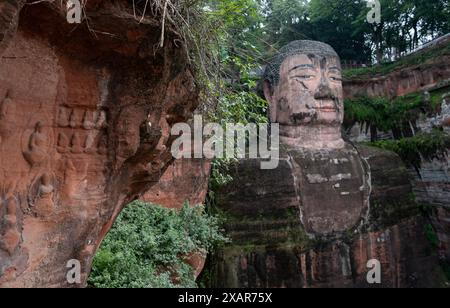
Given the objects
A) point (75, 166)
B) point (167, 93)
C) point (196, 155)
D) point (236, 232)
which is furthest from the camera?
point (236, 232)

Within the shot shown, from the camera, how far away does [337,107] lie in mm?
8891

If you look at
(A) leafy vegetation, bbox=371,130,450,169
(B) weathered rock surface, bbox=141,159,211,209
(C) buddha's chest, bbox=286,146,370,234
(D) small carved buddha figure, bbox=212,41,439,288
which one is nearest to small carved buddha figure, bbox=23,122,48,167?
(B) weathered rock surface, bbox=141,159,211,209

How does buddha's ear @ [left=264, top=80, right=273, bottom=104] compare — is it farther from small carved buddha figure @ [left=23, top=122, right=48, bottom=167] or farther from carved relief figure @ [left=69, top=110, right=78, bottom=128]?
small carved buddha figure @ [left=23, top=122, right=48, bottom=167]

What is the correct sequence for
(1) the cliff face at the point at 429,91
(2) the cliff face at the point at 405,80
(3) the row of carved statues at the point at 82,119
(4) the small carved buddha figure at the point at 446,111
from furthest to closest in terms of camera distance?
(2) the cliff face at the point at 405,80 < (4) the small carved buddha figure at the point at 446,111 < (1) the cliff face at the point at 429,91 < (3) the row of carved statues at the point at 82,119

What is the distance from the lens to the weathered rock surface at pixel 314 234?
7121 mm

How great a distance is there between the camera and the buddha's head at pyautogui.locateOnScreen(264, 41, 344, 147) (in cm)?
862

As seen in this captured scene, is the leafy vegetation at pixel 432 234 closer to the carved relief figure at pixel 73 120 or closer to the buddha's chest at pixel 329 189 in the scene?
the buddha's chest at pixel 329 189

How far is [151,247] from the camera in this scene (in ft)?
16.2

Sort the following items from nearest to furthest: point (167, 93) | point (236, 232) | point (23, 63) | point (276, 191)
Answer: point (23, 63)
point (167, 93)
point (236, 232)
point (276, 191)

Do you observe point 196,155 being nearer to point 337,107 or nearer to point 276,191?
point 276,191

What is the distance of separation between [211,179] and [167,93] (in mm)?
4395

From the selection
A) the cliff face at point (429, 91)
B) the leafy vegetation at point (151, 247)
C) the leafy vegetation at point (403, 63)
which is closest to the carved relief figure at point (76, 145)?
the leafy vegetation at point (151, 247)

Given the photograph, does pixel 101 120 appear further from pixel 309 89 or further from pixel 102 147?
pixel 309 89
